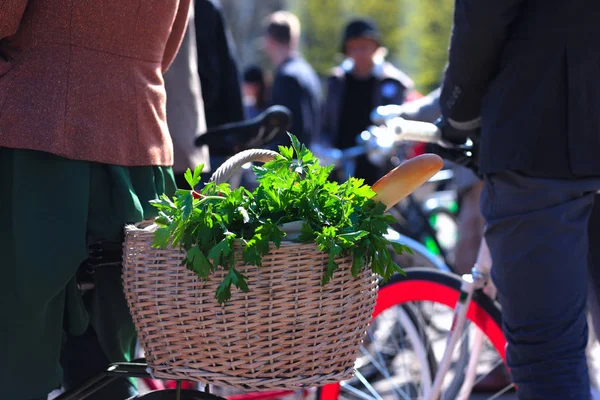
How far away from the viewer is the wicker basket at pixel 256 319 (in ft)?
5.41

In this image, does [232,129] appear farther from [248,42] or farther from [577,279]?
[248,42]

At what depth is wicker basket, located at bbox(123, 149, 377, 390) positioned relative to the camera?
1.65m

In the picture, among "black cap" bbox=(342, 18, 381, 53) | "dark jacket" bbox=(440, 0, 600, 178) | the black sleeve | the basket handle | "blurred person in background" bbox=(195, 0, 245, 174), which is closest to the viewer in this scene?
the basket handle

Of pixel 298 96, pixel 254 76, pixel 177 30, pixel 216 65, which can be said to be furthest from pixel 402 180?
pixel 254 76

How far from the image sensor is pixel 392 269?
5.73 ft

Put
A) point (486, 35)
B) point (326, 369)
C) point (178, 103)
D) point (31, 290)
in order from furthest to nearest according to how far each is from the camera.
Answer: point (178, 103) < point (486, 35) < point (31, 290) < point (326, 369)

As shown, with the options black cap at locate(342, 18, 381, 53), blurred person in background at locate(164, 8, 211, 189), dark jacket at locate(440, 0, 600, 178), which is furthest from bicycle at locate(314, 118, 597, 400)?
black cap at locate(342, 18, 381, 53)

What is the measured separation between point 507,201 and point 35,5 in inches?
52.4

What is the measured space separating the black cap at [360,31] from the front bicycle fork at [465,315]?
13.6ft

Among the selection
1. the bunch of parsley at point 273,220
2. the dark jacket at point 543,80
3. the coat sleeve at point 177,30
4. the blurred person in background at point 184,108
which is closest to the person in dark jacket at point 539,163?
the dark jacket at point 543,80

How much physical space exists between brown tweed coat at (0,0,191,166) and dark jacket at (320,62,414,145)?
4.40 metres

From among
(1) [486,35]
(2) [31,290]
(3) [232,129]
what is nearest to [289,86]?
(3) [232,129]

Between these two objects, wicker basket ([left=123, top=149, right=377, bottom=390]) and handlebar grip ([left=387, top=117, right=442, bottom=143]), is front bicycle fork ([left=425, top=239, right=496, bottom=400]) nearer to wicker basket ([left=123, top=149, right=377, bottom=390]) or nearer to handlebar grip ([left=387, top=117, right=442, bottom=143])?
handlebar grip ([left=387, top=117, right=442, bottom=143])

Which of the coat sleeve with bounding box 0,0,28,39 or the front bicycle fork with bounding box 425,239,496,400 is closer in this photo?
the coat sleeve with bounding box 0,0,28,39
